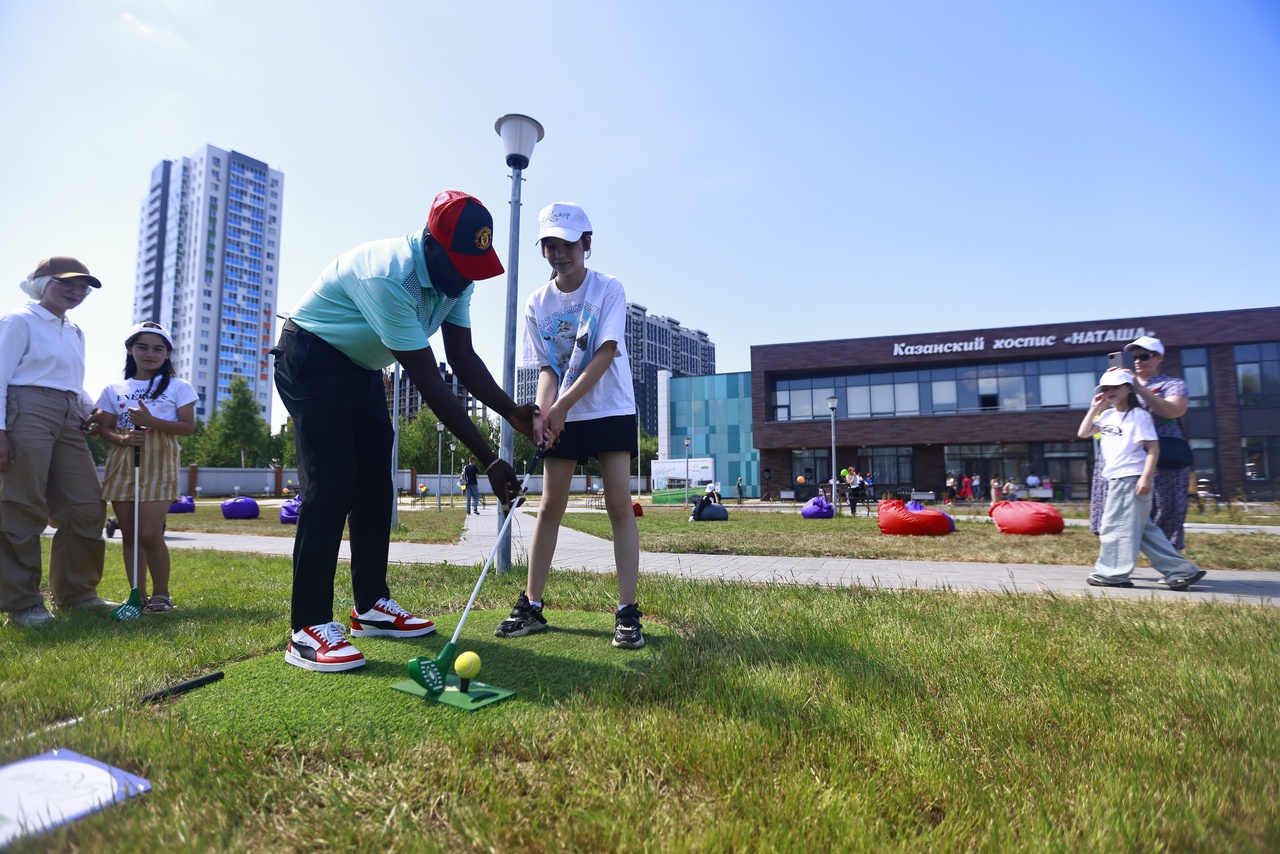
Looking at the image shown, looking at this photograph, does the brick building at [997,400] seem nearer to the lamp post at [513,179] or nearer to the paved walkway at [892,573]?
the paved walkway at [892,573]

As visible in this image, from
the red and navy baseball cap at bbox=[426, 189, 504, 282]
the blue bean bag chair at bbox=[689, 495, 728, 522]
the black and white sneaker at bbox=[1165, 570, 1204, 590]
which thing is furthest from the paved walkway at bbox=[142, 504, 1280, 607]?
the blue bean bag chair at bbox=[689, 495, 728, 522]

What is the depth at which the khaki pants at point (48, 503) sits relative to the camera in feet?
13.2

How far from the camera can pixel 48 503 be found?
438 centimetres

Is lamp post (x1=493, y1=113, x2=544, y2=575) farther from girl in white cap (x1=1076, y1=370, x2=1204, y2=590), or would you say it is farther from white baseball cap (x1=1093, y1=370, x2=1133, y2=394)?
white baseball cap (x1=1093, y1=370, x2=1133, y2=394)

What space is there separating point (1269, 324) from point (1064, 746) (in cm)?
4573

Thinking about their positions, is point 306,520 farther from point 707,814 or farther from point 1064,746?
point 1064,746

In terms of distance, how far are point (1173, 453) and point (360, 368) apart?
6.61 metres

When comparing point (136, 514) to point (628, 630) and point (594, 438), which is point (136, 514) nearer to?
point (594, 438)

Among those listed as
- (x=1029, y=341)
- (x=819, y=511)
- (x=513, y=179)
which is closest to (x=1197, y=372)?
(x=1029, y=341)

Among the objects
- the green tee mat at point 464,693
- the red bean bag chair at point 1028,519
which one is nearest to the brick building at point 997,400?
the red bean bag chair at point 1028,519

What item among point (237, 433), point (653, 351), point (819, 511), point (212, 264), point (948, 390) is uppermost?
point (212, 264)

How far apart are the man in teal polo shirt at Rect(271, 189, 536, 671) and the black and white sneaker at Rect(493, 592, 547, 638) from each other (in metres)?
0.43

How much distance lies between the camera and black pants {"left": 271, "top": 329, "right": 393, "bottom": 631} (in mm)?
2889

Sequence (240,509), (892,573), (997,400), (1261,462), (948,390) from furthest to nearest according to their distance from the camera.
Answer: (948,390) < (997,400) < (1261,462) < (240,509) < (892,573)
